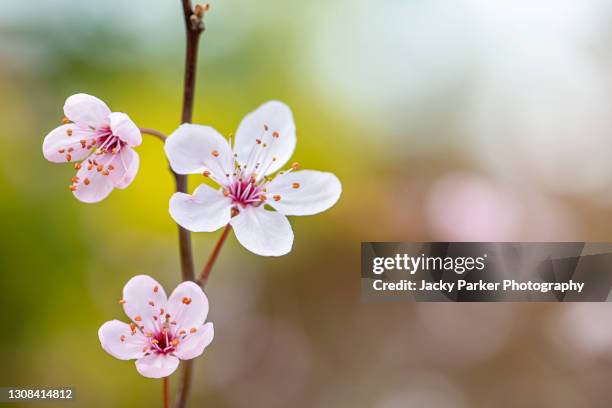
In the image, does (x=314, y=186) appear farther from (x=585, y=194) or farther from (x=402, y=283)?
(x=585, y=194)

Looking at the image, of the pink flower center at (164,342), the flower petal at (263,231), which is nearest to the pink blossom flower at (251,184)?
the flower petal at (263,231)

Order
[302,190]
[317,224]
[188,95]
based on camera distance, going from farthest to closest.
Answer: [317,224] → [302,190] → [188,95]

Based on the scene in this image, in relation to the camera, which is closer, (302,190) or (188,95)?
(188,95)

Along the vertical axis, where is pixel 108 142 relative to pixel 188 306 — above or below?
above

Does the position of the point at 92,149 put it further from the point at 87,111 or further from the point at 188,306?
the point at 188,306

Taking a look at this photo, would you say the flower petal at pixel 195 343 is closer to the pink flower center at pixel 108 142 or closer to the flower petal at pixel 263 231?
the flower petal at pixel 263 231

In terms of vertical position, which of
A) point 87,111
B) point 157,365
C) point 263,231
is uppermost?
point 87,111

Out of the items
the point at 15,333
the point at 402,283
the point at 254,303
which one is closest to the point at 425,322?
the point at 254,303

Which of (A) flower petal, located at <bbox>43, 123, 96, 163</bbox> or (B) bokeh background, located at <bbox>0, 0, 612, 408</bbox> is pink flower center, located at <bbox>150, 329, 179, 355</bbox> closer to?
(A) flower petal, located at <bbox>43, 123, 96, 163</bbox>

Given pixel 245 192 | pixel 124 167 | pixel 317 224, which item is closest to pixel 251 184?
pixel 245 192
